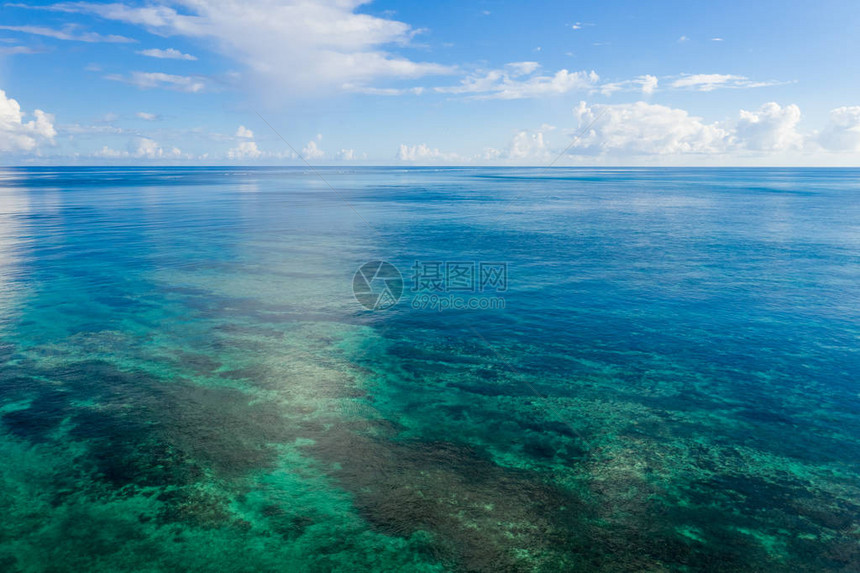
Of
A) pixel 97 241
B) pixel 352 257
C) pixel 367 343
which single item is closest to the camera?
pixel 367 343

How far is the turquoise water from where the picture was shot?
1063 centimetres

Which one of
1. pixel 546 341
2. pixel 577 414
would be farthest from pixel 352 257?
pixel 577 414

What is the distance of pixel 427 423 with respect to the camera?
50.5 feet

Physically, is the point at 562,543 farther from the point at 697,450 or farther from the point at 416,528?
the point at 697,450

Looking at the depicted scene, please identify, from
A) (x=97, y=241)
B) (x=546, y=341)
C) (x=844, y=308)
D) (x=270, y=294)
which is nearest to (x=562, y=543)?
(x=546, y=341)

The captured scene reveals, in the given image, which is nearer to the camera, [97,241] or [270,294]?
[270,294]

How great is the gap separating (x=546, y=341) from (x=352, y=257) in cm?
2066

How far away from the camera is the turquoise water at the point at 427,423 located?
34.9ft

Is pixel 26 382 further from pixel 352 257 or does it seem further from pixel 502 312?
pixel 352 257

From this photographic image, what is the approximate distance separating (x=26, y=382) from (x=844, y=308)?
34.5m

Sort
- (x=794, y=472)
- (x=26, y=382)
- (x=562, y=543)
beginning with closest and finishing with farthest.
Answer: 1. (x=562, y=543)
2. (x=794, y=472)
3. (x=26, y=382)

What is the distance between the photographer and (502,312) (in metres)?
26.0

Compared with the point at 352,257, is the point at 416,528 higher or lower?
lower

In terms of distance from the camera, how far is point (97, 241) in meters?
45.9
